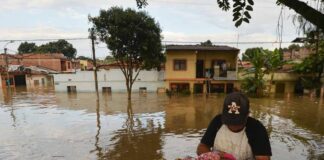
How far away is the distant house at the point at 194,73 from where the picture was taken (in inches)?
1141

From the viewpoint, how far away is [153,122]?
1552 centimetres

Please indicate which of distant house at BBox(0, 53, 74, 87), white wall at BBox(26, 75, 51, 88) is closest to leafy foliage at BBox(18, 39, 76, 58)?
distant house at BBox(0, 53, 74, 87)

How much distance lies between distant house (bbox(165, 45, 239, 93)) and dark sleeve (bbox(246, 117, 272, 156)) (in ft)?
87.2

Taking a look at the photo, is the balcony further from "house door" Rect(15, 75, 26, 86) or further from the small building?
"house door" Rect(15, 75, 26, 86)

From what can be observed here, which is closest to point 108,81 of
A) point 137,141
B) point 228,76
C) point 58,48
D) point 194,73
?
point 194,73

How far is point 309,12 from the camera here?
2.17 metres

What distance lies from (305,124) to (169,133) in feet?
24.2

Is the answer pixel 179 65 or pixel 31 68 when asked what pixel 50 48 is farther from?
pixel 179 65

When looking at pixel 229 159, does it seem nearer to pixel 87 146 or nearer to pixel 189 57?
pixel 87 146

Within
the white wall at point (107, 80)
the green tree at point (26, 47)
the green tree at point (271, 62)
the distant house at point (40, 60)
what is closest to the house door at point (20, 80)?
the distant house at point (40, 60)

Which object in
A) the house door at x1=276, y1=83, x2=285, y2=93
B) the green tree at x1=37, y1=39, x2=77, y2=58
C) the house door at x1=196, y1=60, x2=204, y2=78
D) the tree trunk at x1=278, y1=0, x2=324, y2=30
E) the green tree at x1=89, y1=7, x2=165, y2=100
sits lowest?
the house door at x1=276, y1=83, x2=285, y2=93

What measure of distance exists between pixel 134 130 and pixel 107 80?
63.1 ft

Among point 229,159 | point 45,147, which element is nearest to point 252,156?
point 229,159

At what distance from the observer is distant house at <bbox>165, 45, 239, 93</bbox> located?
1141 inches
